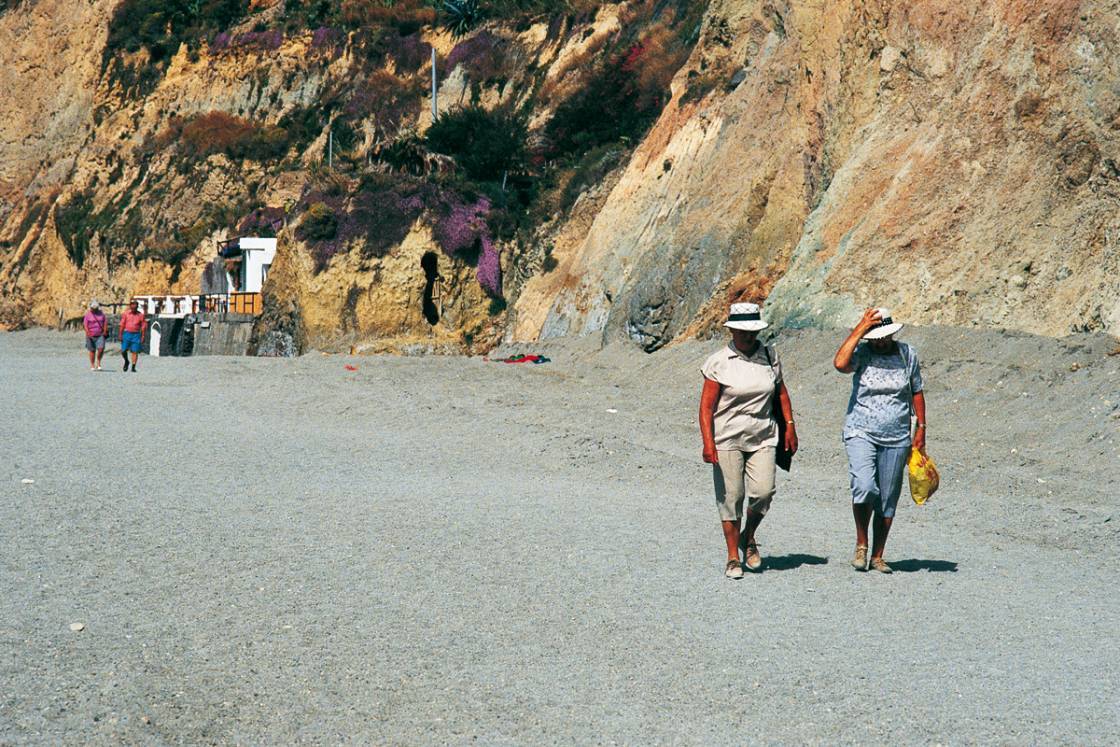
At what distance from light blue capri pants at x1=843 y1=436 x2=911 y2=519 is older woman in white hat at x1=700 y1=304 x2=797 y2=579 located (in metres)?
0.46

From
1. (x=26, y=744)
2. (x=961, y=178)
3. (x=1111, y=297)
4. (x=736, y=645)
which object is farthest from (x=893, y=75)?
(x=26, y=744)

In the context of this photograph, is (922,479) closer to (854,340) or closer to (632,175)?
(854,340)

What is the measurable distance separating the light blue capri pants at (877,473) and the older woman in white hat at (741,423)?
18.1 inches

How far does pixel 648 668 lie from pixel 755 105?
959 inches

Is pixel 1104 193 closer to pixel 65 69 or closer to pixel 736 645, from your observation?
pixel 736 645

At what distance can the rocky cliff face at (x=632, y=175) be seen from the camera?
19906mm

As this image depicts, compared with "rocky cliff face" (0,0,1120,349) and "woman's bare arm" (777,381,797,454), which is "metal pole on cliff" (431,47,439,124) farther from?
"woman's bare arm" (777,381,797,454)

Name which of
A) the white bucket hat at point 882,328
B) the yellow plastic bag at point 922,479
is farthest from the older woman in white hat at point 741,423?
the yellow plastic bag at point 922,479

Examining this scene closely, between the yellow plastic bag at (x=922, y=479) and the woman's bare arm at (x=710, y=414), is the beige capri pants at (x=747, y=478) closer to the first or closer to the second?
the woman's bare arm at (x=710, y=414)

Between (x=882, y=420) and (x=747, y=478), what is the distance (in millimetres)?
969

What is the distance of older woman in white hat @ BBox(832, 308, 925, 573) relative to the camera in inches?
345

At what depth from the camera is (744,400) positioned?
869cm

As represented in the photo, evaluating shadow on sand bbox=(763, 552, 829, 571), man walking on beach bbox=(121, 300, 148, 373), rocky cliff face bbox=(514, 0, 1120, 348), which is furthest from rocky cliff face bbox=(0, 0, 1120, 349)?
shadow on sand bbox=(763, 552, 829, 571)

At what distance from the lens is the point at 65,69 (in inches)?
3007
